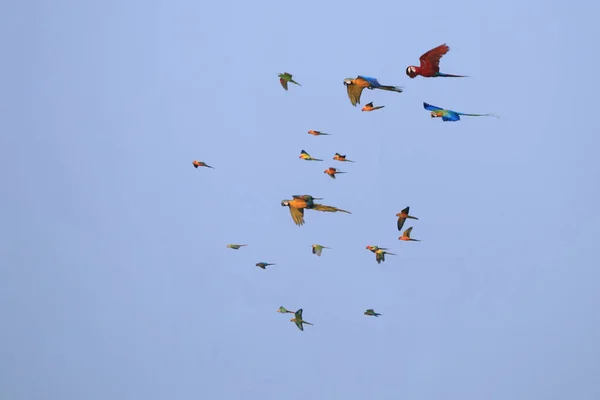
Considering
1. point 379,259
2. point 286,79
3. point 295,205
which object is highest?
point 286,79

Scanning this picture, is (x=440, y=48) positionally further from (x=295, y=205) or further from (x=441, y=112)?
(x=295, y=205)

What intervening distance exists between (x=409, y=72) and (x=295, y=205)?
5265 mm

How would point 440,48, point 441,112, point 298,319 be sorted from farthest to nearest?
point 298,319 < point 441,112 < point 440,48

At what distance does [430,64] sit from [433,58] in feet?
0.60

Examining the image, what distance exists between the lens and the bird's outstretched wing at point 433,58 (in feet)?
84.6

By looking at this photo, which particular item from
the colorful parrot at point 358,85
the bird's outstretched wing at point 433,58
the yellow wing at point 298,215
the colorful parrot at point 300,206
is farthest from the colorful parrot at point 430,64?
the yellow wing at point 298,215

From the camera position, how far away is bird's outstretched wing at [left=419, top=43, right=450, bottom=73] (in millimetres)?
25791

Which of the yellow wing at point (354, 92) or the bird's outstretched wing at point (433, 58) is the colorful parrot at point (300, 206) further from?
the bird's outstretched wing at point (433, 58)

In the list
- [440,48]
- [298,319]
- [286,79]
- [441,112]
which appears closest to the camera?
[440,48]

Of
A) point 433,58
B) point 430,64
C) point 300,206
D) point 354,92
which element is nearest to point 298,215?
point 300,206

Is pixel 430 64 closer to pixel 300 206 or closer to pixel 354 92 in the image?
pixel 354 92

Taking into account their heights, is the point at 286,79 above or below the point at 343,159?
above

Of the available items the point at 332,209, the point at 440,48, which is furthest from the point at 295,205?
the point at 440,48

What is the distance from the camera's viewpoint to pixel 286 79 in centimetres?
3322
